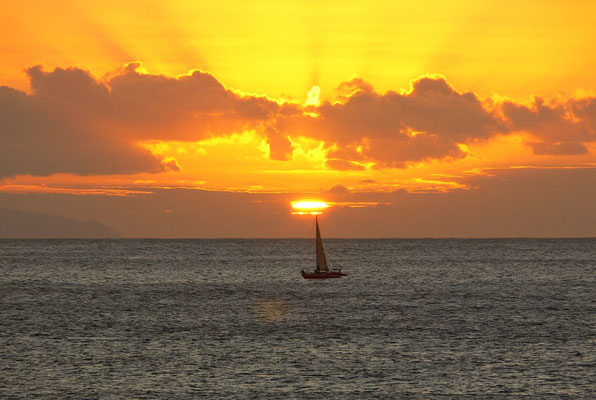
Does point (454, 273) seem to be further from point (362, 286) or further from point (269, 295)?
point (269, 295)

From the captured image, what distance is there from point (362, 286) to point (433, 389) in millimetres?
88479

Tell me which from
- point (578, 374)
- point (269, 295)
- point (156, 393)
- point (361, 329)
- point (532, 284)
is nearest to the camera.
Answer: point (156, 393)

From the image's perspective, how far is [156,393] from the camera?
50812mm

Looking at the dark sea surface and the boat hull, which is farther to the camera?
the boat hull

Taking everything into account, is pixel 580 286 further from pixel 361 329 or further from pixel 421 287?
pixel 361 329

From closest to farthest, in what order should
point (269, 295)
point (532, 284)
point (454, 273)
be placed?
point (269, 295), point (532, 284), point (454, 273)

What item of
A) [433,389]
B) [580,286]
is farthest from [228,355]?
[580,286]

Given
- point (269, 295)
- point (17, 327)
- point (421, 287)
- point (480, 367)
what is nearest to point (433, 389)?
point (480, 367)

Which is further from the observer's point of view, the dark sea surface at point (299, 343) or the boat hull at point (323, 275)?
the boat hull at point (323, 275)

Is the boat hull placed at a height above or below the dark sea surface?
above

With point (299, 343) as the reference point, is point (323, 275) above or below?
above

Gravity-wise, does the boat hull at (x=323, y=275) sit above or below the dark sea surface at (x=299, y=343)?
above

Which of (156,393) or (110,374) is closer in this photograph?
(156,393)

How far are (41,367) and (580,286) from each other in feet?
355
